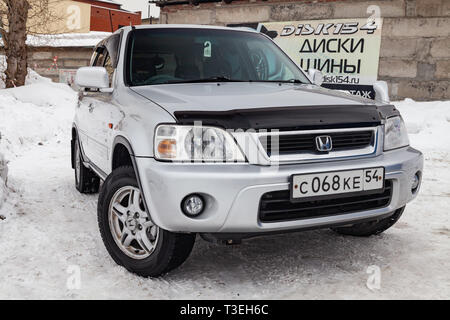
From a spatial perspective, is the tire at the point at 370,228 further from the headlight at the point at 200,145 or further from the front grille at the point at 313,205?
the headlight at the point at 200,145

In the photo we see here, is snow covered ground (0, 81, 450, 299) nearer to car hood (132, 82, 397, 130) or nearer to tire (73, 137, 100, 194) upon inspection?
tire (73, 137, 100, 194)

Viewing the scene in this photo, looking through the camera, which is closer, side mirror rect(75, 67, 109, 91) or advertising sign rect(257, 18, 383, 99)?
side mirror rect(75, 67, 109, 91)

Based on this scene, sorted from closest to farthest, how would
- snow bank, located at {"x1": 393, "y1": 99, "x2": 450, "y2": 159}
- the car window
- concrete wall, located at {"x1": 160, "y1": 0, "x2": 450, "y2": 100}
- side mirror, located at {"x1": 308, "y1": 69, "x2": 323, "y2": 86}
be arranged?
the car window
side mirror, located at {"x1": 308, "y1": 69, "x2": 323, "y2": 86}
snow bank, located at {"x1": 393, "y1": 99, "x2": 450, "y2": 159}
concrete wall, located at {"x1": 160, "y1": 0, "x2": 450, "y2": 100}

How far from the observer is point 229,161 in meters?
2.72

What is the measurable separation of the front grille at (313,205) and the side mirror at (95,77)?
1.68 m

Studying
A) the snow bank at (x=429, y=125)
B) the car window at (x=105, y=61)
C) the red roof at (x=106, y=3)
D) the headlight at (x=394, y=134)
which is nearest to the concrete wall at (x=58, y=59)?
the snow bank at (x=429, y=125)

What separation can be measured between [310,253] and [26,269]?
6.35 feet

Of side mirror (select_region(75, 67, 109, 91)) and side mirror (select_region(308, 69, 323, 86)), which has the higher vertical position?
side mirror (select_region(308, 69, 323, 86))

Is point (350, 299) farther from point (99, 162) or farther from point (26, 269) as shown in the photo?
point (99, 162)

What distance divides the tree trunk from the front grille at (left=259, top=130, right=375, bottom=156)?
11.3 metres

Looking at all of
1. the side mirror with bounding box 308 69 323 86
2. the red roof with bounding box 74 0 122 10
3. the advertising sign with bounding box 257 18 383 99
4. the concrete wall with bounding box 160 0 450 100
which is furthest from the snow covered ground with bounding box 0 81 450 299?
the red roof with bounding box 74 0 122 10

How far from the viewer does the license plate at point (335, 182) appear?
276 centimetres

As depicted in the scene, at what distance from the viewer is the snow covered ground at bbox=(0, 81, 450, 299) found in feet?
9.72

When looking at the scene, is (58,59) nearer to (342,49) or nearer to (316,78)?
(342,49)
